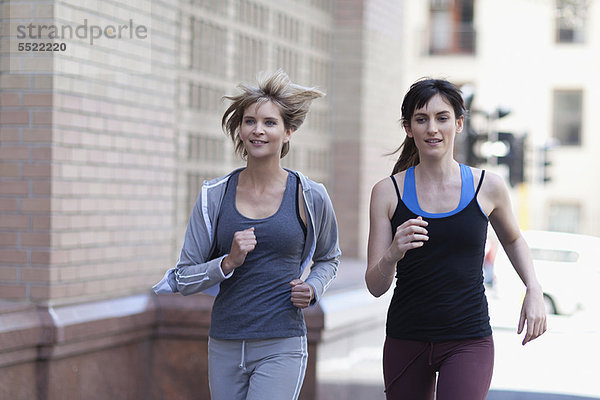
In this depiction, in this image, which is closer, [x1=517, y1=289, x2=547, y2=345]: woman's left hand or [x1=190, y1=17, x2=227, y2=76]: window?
[x1=517, y1=289, x2=547, y2=345]: woman's left hand

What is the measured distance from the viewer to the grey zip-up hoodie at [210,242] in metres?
3.79

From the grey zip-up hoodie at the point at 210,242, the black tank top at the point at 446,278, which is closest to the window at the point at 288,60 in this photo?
the grey zip-up hoodie at the point at 210,242

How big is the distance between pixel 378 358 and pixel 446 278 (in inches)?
156

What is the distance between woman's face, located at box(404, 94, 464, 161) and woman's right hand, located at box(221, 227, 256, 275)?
2.40ft

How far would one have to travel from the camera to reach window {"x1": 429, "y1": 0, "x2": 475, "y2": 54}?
35.6m

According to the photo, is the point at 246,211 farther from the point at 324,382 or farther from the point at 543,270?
the point at 543,270

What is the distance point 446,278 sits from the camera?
12.1ft

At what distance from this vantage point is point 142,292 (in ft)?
Result: 19.9

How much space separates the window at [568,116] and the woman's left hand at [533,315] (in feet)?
104

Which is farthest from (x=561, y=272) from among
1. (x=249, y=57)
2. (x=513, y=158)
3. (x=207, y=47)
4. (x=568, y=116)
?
(x=568, y=116)

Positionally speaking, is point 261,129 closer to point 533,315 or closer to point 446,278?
point 446,278

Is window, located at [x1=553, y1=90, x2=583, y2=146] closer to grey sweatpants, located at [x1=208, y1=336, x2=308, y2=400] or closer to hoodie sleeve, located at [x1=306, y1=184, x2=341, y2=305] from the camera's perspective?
hoodie sleeve, located at [x1=306, y1=184, x2=341, y2=305]

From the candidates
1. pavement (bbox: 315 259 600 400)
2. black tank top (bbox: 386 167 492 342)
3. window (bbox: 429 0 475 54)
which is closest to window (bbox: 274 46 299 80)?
pavement (bbox: 315 259 600 400)

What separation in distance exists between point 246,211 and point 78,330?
189 cm
